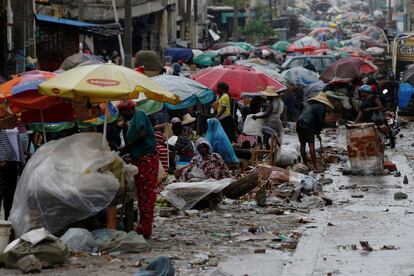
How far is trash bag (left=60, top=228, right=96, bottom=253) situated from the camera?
Result: 10625 mm

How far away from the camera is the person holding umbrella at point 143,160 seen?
1146 centimetres

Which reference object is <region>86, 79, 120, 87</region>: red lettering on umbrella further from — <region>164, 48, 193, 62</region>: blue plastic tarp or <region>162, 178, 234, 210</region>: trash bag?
<region>164, 48, 193, 62</region>: blue plastic tarp

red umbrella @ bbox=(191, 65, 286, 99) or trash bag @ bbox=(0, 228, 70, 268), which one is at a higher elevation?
red umbrella @ bbox=(191, 65, 286, 99)

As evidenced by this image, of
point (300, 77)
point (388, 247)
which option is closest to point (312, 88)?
point (300, 77)

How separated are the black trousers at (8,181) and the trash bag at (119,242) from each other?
1.87 meters

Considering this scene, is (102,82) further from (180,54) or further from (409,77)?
(180,54)

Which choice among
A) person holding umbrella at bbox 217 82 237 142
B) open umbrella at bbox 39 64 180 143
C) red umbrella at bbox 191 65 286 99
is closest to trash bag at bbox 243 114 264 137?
person holding umbrella at bbox 217 82 237 142

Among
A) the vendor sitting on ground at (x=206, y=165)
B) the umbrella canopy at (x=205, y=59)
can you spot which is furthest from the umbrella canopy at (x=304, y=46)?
the vendor sitting on ground at (x=206, y=165)

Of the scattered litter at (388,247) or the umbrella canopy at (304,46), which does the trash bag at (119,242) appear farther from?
the umbrella canopy at (304,46)

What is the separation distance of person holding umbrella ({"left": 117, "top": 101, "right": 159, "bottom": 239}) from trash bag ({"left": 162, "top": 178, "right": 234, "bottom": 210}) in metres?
2.09

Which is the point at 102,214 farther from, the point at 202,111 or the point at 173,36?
the point at 173,36

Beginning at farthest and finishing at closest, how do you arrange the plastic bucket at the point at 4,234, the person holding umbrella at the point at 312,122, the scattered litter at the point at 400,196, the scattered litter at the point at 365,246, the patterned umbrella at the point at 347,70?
1. the patterned umbrella at the point at 347,70
2. the person holding umbrella at the point at 312,122
3. the scattered litter at the point at 400,196
4. the scattered litter at the point at 365,246
5. the plastic bucket at the point at 4,234

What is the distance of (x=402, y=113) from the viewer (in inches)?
1185

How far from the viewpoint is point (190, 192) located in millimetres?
13805
